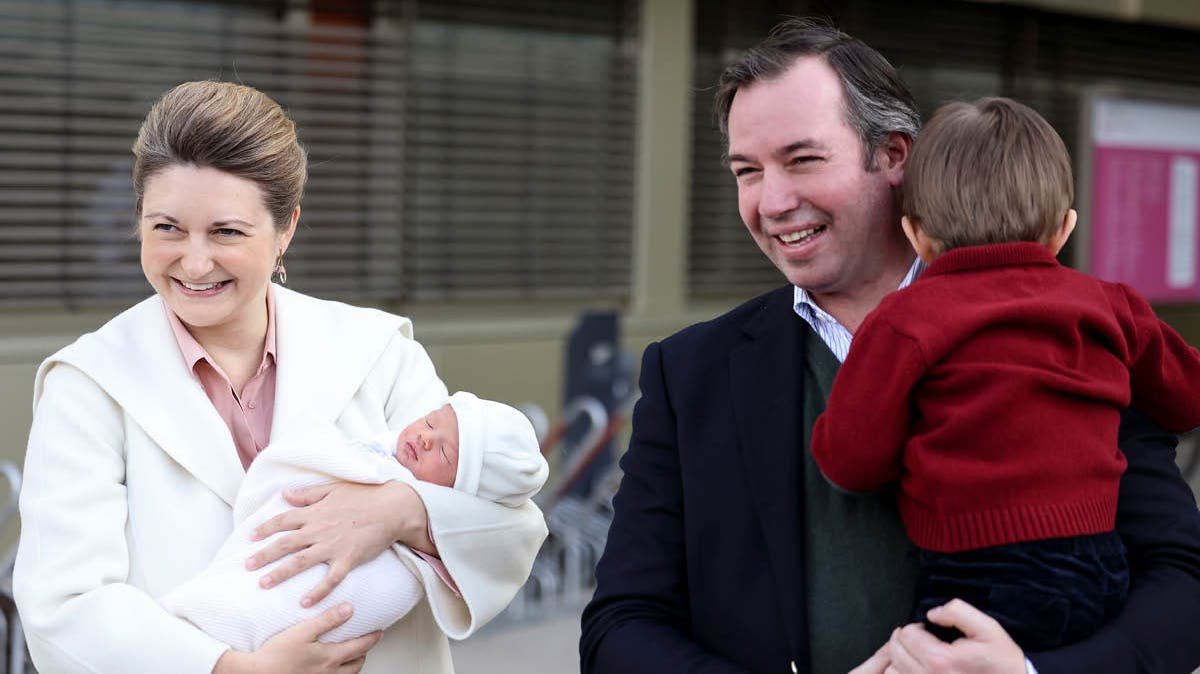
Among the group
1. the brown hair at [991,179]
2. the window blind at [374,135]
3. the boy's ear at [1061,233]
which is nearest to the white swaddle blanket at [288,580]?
the brown hair at [991,179]

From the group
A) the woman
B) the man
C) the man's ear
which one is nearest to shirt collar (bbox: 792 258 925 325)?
the man

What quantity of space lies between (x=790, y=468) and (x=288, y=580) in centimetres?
75

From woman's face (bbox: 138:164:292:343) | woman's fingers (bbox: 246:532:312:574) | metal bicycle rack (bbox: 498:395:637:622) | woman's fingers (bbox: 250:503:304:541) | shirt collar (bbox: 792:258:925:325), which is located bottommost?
metal bicycle rack (bbox: 498:395:637:622)

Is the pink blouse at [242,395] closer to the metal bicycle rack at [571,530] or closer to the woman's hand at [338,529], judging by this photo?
the woman's hand at [338,529]

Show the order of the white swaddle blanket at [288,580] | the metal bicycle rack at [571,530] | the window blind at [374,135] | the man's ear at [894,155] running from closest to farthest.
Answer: the white swaddle blanket at [288,580] < the man's ear at [894,155] < the metal bicycle rack at [571,530] < the window blind at [374,135]

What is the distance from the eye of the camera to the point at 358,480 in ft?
7.46

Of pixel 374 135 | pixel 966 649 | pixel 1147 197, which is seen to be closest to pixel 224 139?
pixel 966 649

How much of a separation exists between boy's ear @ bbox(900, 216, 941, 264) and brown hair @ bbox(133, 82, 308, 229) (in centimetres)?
94

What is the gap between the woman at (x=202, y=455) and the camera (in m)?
2.09

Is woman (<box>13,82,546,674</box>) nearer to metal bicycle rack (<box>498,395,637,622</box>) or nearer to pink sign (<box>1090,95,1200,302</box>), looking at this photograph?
metal bicycle rack (<box>498,395,637,622</box>)

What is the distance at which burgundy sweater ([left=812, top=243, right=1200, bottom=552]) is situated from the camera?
6.28 feet

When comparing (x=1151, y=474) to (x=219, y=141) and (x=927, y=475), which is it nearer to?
(x=927, y=475)

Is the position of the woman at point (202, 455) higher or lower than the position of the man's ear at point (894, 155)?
lower

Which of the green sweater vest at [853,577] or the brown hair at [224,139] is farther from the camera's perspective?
the brown hair at [224,139]
